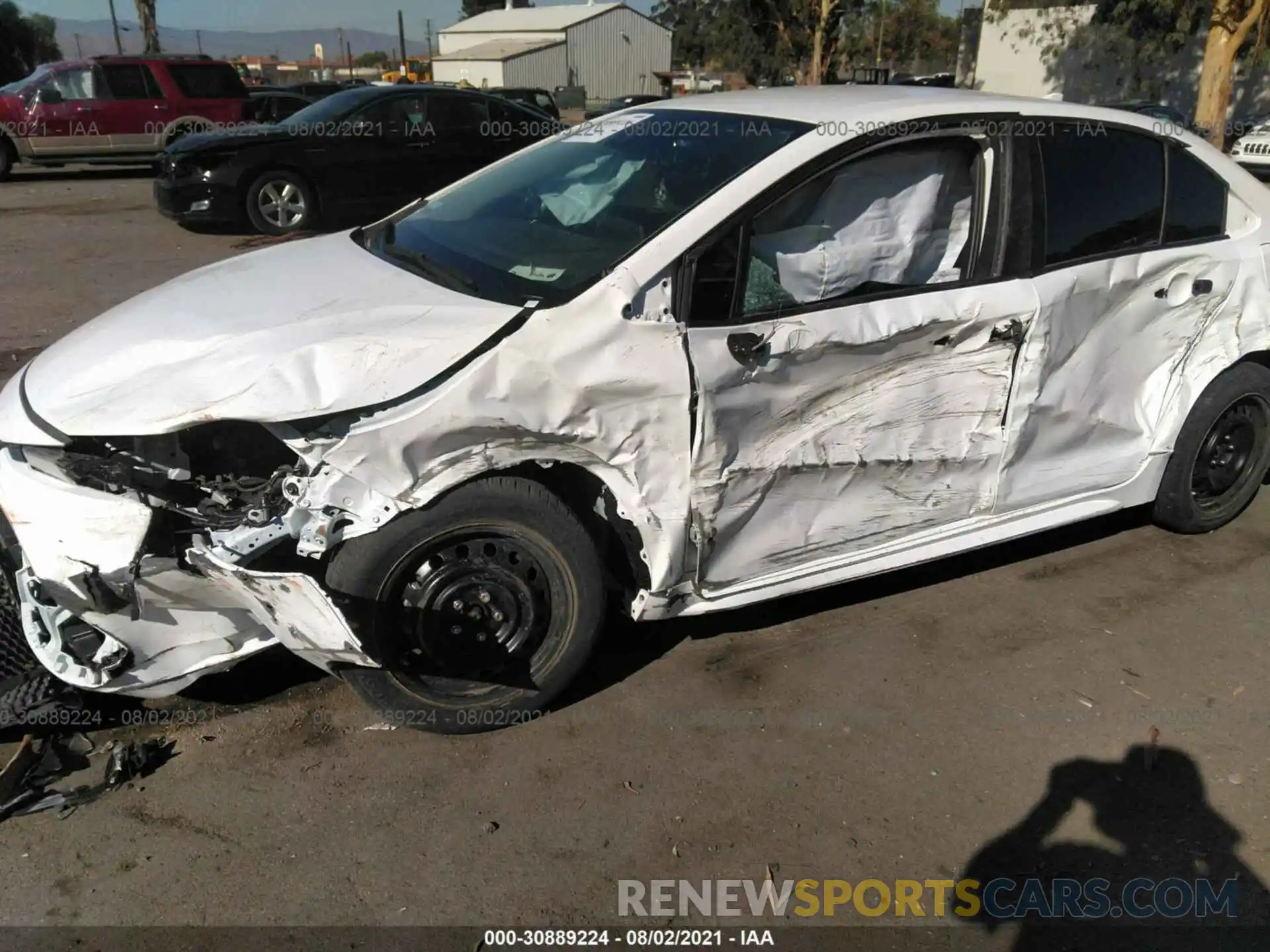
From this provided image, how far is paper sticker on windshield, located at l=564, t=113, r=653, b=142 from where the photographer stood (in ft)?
12.0

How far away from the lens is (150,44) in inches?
1431

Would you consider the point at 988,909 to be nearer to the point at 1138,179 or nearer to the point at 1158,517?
the point at 1158,517

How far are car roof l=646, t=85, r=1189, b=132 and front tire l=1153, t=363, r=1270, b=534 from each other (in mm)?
1103

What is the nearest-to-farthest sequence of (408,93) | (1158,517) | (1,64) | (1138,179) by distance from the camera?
(1138,179) → (1158,517) → (408,93) → (1,64)

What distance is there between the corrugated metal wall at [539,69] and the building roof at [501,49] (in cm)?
27

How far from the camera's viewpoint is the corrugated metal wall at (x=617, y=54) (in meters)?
57.0

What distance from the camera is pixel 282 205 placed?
34.7ft

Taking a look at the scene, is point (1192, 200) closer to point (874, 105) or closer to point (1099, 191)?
point (1099, 191)

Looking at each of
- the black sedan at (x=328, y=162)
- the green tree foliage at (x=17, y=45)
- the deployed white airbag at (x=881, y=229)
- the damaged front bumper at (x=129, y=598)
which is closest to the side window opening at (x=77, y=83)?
the black sedan at (x=328, y=162)

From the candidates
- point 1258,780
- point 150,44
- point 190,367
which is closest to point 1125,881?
point 1258,780

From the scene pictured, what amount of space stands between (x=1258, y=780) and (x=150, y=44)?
42301mm

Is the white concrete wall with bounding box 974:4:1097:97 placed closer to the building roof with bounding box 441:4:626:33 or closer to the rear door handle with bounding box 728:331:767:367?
the building roof with bounding box 441:4:626:33

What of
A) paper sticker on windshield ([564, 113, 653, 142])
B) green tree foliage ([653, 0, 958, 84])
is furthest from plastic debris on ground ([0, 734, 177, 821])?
green tree foliage ([653, 0, 958, 84])

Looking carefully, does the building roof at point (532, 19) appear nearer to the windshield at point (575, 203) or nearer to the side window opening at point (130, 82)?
the side window opening at point (130, 82)
